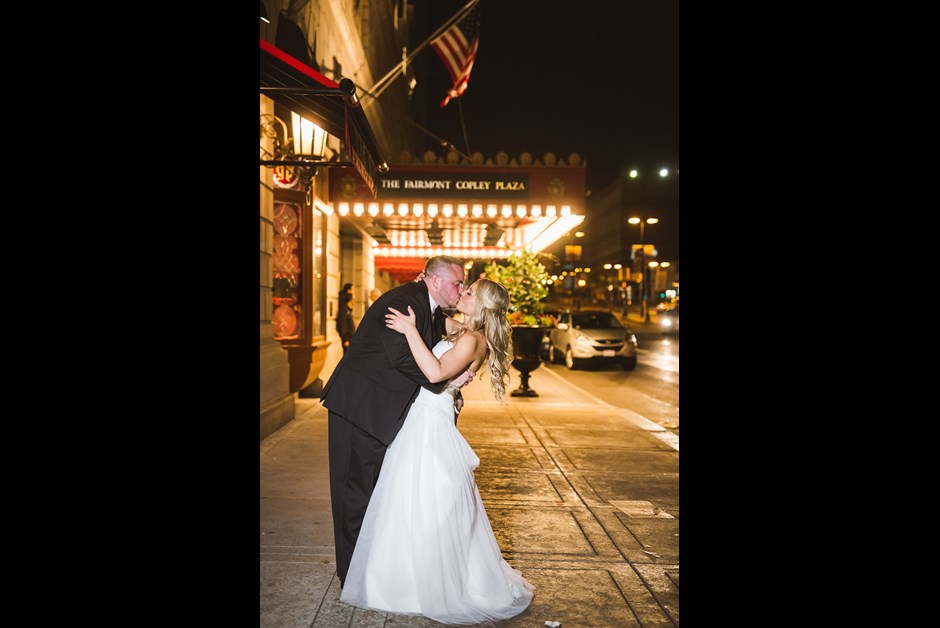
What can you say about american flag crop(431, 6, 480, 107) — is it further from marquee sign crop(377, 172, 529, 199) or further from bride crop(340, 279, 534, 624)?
bride crop(340, 279, 534, 624)

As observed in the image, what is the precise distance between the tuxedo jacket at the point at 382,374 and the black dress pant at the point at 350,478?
101 mm

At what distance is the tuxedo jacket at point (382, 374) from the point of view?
3605 mm

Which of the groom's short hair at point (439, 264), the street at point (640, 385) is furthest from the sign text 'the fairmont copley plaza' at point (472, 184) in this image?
the groom's short hair at point (439, 264)

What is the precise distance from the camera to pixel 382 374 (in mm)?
3713

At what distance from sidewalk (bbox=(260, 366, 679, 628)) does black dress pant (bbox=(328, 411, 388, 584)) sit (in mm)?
327

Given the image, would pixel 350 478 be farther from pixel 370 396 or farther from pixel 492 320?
pixel 492 320

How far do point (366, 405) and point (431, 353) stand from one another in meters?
0.49

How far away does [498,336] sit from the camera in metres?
3.67

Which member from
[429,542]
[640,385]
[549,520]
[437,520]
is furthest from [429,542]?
[640,385]

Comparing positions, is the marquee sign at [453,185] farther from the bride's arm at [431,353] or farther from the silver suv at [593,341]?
the bride's arm at [431,353]

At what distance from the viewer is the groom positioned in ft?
12.0

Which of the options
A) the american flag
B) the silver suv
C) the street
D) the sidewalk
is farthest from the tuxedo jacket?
the silver suv
